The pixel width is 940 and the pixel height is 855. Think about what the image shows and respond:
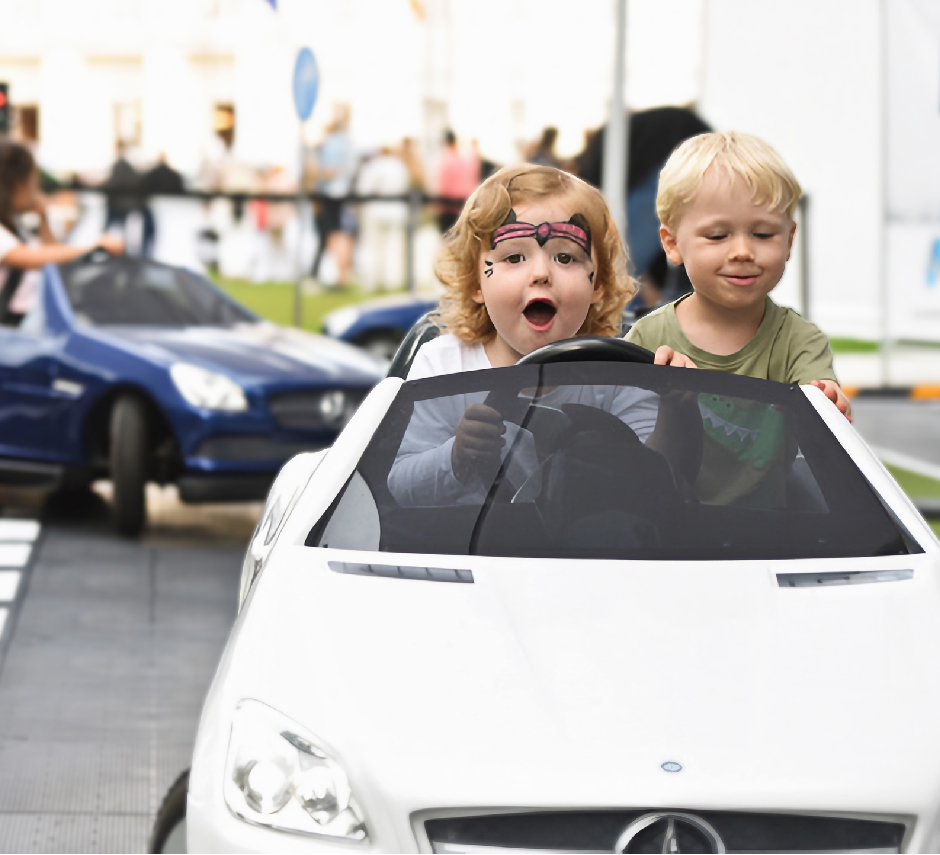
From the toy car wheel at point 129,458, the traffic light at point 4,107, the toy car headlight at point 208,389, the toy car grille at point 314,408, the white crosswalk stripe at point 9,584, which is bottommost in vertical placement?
the white crosswalk stripe at point 9,584

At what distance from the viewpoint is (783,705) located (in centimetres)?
275

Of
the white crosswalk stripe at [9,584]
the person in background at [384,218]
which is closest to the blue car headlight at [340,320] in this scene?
the person in background at [384,218]

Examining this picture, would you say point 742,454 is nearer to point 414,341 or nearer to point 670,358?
point 670,358

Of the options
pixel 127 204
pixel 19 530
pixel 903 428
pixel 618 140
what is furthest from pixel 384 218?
pixel 19 530

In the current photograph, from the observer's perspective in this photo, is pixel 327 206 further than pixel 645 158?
Yes

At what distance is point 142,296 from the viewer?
31.3 feet

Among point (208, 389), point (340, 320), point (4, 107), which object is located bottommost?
point (340, 320)

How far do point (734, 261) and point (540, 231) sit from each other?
1.57 ft

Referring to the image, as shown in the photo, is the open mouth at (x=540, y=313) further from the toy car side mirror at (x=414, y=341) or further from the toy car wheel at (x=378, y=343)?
the toy car wheel at (x=378, y=343)

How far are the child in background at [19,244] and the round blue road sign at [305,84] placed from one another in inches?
131

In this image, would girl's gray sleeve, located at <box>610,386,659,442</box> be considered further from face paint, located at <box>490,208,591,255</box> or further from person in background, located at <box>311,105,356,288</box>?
person in background, located at <box>311,105,356,288</box>

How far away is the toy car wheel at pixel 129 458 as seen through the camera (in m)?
8.60

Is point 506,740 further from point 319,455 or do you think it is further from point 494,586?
point 319,455

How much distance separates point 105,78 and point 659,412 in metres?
11.5
